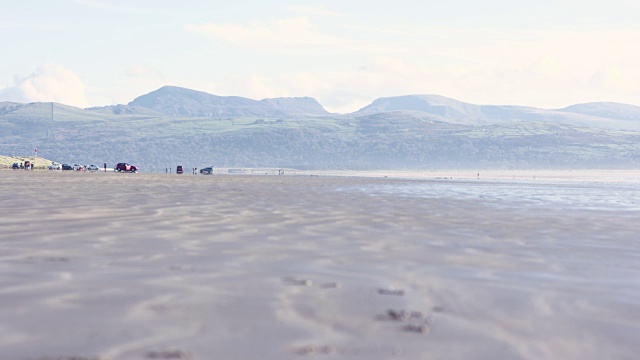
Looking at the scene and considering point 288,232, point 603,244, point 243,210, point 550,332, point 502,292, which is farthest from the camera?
point 243,210

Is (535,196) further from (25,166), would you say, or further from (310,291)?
(25,166)

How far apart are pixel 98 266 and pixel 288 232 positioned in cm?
623

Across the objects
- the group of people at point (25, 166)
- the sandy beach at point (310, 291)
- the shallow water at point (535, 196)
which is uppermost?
the sandy beach at point (310, 291)

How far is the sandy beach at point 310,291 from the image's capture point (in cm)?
646

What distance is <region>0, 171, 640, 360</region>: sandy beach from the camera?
646 centimetres

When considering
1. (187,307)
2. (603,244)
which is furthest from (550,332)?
(603,244)

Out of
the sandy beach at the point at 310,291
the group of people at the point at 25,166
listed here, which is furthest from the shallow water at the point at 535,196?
the group of people at the point at 25,166

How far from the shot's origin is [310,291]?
9.08 m

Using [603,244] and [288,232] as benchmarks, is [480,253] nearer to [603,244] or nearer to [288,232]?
[603,244]

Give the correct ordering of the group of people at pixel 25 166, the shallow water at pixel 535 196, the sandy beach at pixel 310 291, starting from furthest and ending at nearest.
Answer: the group of people at pixel 25 166, the shallow water at pixel 535 196, the sandy beach at pixel 310 291

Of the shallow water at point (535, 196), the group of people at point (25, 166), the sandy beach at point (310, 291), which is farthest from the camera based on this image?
the group of people at point (25, 166)

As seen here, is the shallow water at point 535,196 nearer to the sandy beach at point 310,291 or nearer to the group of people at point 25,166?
the sandy beach at point 310,291

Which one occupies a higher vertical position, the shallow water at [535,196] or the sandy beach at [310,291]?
the sandy beach at [310,291]

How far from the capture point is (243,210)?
23.0 m
